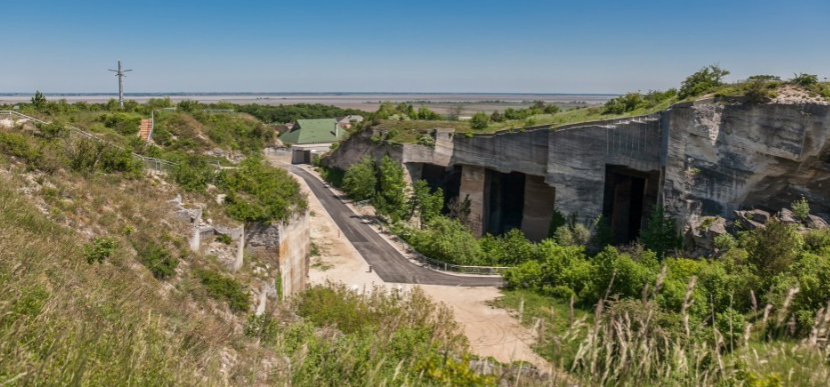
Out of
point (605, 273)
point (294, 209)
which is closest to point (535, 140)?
point (605, 273)

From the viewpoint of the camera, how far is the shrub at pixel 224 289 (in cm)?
1259

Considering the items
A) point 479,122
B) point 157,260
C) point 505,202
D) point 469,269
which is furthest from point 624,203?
point 157,260

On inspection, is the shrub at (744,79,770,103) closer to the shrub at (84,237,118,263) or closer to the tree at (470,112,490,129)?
the tree at (470,112,490,129)

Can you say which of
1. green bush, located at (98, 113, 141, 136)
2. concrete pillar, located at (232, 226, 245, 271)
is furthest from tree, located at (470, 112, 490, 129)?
concrete pillar, located at (232, 226, 245, 271)

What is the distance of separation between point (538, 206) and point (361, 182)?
13.2m

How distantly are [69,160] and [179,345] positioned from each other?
40.7ft

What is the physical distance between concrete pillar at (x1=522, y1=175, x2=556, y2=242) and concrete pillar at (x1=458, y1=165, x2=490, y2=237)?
303 centimetres

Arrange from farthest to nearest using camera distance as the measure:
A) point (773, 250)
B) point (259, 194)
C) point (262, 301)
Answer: point (773, 250) < point (259, 194) < point (262, 301)

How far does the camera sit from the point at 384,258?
94.9 ft

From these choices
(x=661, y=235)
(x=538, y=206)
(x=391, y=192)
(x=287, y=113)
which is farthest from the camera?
(x=287, y=113)

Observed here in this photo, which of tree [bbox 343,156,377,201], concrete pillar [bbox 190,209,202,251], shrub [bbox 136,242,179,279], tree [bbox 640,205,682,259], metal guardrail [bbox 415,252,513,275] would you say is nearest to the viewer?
shrub [bbox 136,242,179,279]

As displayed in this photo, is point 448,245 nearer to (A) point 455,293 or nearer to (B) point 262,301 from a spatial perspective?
(A) point 455,293

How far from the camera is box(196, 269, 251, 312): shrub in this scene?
12592mm

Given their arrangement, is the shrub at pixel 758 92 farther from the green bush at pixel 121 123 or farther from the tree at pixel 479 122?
the green bush at pixel 121 123
